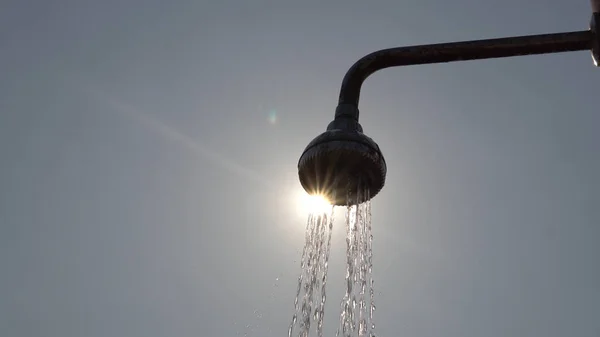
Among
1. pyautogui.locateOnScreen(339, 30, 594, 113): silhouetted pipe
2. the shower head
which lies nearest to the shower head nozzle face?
the shower head

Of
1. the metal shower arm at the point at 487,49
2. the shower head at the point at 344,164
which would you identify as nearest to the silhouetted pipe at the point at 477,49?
the metal shower arm at the point at 487,49

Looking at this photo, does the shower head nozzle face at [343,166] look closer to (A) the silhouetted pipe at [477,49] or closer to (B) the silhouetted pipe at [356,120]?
(B) the silhouetted pipe at [356,120]

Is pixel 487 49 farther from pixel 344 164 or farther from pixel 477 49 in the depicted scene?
pixel 344 164

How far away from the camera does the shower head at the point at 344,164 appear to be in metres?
3.18

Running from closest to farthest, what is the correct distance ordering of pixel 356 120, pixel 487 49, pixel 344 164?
pixel 487 49, pixel 344 164, pixel 356 120

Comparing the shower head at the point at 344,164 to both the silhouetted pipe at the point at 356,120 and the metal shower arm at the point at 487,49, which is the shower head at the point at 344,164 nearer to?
the silhouetted pipe at the point at 356,120

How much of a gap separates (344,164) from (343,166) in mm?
A: 18

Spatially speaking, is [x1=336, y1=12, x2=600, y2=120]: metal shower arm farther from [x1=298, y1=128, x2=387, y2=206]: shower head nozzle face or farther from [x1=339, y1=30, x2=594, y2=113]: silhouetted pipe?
[x1=298, y1=128, x2=387, y2=206]: shower head nozzle face

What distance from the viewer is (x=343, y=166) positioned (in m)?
3.21

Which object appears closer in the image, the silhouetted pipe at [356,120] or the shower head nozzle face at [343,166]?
the silhouetted pipe at [356,120]

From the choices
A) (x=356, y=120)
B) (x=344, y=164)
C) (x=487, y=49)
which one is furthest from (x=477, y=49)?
(x=344, y=164)

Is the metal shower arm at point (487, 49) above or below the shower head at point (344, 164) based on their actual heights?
above

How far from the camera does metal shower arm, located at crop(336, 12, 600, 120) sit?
2.94m

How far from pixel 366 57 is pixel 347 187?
2.47ft
